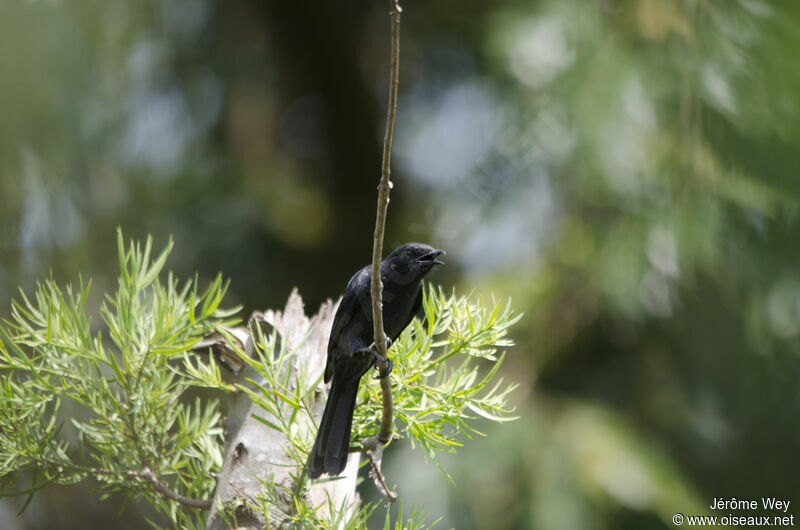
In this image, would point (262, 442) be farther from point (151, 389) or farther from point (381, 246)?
point (381, 246)

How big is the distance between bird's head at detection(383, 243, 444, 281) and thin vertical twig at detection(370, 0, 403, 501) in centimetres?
34

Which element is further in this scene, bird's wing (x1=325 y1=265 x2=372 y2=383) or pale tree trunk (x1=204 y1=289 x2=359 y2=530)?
bird's wing (x1=325 y1=265 x2=372 y2=383)

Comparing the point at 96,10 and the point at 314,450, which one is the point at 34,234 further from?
the point at 314,450

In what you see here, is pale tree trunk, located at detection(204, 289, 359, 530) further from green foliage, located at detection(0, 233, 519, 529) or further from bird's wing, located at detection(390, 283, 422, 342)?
bird's wing, located at detection(390, 283, 422, 342)

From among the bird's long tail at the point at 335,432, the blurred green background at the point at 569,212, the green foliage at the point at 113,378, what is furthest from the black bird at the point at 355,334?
the blurred green background at the point at 569,212

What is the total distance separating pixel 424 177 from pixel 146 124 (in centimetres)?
125

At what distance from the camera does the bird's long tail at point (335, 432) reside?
4.09 feet

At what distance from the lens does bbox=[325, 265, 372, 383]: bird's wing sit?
1.48m

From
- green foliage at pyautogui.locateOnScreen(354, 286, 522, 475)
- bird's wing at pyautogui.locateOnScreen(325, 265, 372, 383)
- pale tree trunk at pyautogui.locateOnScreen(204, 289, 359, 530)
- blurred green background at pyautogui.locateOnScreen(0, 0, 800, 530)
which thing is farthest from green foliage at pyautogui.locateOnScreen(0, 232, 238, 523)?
blurred green background at pyautogui.locateOnScreen(0, 0, 800, 530)

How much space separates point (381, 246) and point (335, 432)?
0.41 meters

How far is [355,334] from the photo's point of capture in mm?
1494

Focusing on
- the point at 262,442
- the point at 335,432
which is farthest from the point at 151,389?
the point at 335,432

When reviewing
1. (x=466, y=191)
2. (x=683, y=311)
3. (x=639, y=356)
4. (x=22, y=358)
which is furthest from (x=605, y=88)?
(x=22, y=358)

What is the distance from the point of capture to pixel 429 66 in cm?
317
